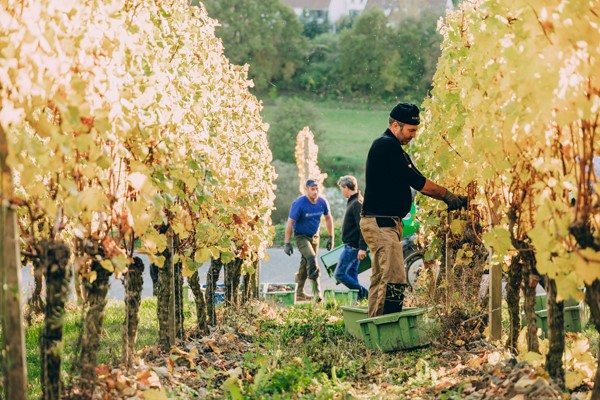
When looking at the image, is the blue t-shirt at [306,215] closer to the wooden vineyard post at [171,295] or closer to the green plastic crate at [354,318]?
the green plastic crate at [354,318]

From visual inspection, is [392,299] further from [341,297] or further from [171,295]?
[341,297]

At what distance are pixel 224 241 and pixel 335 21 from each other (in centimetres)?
4905

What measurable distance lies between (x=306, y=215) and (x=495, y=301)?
19.1 ft

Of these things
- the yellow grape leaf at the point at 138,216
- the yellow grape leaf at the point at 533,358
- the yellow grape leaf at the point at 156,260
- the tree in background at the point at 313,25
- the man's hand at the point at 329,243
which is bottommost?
the yellow grape leaf at the point at 533,358

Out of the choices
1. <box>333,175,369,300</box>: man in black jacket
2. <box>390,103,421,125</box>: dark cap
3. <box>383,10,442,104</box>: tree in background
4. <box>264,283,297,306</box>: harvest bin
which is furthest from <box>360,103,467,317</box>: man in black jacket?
<box>383,10,442,104</box>: tree in background

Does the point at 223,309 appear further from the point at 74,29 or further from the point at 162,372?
the point at 74,29

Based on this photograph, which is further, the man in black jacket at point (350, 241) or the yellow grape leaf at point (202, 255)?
the man in black jacket at point (350, 241)

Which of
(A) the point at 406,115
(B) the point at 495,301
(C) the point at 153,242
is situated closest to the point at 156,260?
(C) the point at 153,242

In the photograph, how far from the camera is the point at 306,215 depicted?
1237 centimetres

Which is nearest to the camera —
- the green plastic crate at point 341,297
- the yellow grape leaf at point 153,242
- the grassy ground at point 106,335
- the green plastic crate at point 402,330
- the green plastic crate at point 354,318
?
the yellow grape leaf at point 153,242

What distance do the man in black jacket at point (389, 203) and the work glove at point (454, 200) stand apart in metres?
0.37

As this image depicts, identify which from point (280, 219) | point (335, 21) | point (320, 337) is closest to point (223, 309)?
point (320, 337)

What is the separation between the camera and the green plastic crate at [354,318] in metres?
7.84

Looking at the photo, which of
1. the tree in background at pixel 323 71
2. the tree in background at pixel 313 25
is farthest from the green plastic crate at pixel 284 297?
the tree in background at pixel 313 25
